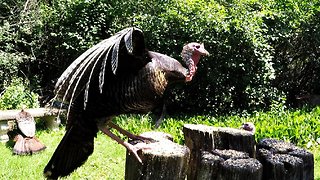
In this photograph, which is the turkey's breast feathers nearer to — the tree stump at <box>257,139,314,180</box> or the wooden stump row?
the wooden stump row

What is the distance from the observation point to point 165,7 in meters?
8.28

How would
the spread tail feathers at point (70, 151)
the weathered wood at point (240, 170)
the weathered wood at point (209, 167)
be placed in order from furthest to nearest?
the spread tail feathers at point (70, 151)
the weathered wood at point (209, 167)
the weathered wood at point (240, 170)

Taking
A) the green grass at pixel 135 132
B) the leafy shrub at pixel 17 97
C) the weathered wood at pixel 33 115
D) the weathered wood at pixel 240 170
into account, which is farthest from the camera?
the leafy shrub at pixel 17 97

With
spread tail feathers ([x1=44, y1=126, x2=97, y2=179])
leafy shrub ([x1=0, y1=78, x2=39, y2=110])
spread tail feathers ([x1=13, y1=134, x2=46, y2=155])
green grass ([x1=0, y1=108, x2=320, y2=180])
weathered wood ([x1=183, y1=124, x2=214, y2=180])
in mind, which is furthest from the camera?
leafy shrub ([x1=0, y1=78, x2=39, y2=110])

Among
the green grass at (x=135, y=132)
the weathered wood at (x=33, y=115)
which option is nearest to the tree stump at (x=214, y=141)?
the green grass at (x=135, y=132)

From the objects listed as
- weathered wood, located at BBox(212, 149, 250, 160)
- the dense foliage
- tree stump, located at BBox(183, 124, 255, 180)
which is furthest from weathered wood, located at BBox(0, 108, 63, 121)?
weathered wood, located at BBox(212, 149, 250, 160)

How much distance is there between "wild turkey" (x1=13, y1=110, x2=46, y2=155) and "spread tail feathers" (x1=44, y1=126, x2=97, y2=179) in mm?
2986

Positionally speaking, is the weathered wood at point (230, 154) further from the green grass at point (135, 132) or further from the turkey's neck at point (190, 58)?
the green grass at point (135, 132)

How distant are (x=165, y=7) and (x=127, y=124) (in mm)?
2271

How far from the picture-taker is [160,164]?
10.2 ft

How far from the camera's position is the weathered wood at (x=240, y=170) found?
9.97ft

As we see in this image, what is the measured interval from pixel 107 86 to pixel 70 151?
567mm

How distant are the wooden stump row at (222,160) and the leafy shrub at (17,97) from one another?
5.25m

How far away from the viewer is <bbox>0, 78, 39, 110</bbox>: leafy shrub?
8344 mm
